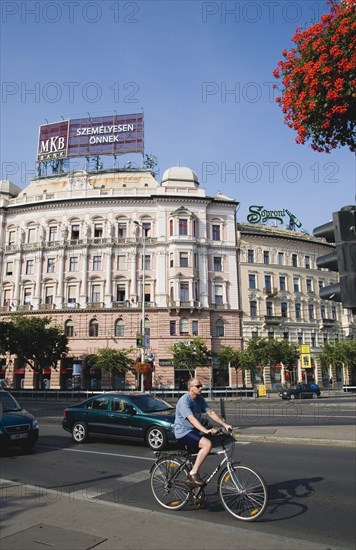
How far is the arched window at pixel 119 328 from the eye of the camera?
4866 centimetres

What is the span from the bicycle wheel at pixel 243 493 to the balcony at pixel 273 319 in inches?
1841

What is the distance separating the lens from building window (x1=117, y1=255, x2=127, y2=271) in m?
50.9

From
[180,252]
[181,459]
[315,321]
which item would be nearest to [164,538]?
[181,459]

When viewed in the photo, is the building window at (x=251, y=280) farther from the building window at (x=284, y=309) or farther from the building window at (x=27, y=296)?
the building window at (x=27, y=296)

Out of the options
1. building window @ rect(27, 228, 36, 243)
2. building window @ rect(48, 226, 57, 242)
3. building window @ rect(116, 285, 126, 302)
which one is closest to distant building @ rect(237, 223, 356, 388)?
building window @ rect(116, 285, 126, 302)

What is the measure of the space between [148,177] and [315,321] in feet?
94.7

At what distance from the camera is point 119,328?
1922 inches

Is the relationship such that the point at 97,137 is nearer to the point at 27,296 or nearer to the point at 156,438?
the point at 27,296

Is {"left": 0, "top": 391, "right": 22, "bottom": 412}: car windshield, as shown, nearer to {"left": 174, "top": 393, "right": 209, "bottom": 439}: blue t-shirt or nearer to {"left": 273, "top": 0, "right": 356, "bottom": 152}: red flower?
{"left": 174, "top": 393, "right": 209, "bottom": 439}: blue t-shirt

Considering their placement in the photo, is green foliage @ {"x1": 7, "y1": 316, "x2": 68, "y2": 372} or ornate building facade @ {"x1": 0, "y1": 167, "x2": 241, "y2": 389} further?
ornate building facade @ {"x1": 0, "y1": 167, "x2": 241, "y2": 389}

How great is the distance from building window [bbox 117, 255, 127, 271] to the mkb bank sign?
1476 cm

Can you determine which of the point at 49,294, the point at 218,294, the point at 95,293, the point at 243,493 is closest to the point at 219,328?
the point at 218,294

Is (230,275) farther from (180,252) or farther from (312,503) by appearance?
(312,503)

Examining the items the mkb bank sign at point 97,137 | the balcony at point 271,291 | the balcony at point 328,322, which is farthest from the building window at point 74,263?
the balcony at point 328,322
